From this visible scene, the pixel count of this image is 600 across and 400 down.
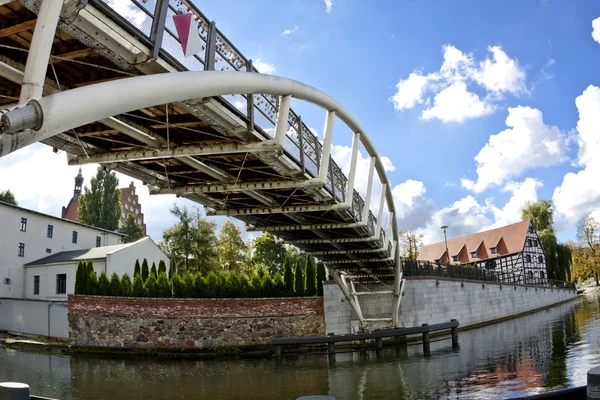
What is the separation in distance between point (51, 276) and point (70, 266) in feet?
7.53

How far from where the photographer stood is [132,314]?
85.4 feet

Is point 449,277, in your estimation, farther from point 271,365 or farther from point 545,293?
point 545,293

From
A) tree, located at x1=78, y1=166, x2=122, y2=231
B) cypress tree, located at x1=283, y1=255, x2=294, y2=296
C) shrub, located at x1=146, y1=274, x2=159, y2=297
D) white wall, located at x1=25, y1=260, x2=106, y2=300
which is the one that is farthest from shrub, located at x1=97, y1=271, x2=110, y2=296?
tree, located at x1=78, y1=166, x2=122, y2=231

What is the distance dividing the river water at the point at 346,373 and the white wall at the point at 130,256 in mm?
9958

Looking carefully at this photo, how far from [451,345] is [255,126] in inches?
698

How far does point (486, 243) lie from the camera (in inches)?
2424

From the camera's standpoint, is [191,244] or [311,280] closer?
[311,280]

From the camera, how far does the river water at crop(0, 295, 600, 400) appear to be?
535 inches

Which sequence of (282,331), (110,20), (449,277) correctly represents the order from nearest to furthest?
1. (110,20)
2. (282,331)
3. (449,277)

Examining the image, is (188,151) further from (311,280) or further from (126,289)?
(126,289)

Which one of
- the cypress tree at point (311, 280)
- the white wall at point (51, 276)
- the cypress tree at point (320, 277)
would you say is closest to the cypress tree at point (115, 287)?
the white wall at point (51, 276)

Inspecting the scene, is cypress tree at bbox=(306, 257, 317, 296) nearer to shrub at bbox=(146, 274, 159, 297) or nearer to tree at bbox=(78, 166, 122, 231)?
shrub at bbox=(146, 274, 159, 297)

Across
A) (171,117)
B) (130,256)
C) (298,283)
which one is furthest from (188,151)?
(130,256)

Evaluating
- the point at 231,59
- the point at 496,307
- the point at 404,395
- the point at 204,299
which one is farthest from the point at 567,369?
the point at 496,307
